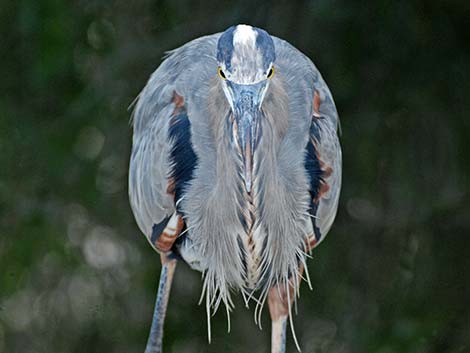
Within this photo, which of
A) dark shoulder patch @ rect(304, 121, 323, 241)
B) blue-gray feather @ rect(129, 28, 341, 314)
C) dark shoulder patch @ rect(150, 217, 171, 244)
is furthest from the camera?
dark shoulder patch @ rect(150, 217, 171, 244)

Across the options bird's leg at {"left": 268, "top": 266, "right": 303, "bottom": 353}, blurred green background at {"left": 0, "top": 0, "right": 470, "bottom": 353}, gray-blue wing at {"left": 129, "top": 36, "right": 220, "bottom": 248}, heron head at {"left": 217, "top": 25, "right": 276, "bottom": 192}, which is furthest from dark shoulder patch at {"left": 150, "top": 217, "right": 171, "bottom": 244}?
blurred green background at {"left": 0, "top": 0, "right": 470, "bottom": 353}

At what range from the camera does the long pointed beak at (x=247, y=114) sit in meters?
2.07

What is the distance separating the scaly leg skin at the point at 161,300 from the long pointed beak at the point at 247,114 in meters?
0.84

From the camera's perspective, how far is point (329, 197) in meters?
2.70

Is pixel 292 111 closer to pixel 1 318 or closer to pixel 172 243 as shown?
pixel 172 243

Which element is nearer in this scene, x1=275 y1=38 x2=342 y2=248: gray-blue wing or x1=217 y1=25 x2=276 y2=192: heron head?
x1=217 y1=25 x2=276 y2=192: heron head

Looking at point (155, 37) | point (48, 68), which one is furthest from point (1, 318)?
point (155, 37)

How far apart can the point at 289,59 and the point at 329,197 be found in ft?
1.25

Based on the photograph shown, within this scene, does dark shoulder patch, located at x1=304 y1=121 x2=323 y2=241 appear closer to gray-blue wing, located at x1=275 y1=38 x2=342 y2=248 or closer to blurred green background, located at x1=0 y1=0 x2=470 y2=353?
gray-blue wing, located at x1=275 y1=38 x2=342 y2=248

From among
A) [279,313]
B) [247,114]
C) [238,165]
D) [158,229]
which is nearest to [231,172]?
[238,165]

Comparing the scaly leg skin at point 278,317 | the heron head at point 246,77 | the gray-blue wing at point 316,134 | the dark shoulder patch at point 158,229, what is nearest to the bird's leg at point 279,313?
the scaly leg skin at point 278,317

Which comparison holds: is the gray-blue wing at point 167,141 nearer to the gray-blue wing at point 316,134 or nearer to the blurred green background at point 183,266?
the gray-blue wing at point 316,134

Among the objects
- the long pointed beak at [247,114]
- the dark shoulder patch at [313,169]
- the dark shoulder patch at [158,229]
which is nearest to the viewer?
the long pointed beak at [247,114]

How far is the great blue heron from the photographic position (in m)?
2.13
